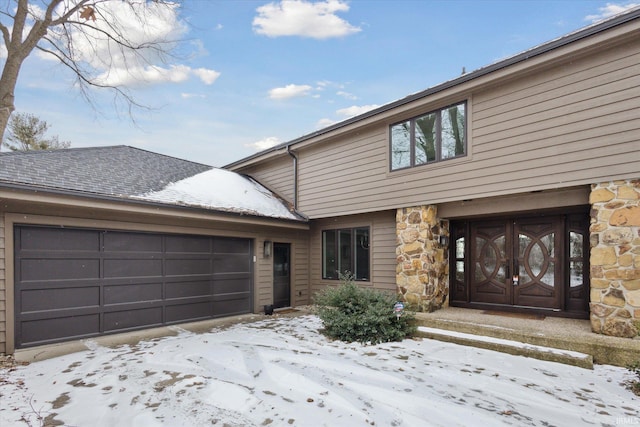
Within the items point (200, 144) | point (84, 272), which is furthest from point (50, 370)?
point (200, 144)

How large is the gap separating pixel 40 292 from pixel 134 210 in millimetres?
1865

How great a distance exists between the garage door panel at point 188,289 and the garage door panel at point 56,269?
1395 millimetres

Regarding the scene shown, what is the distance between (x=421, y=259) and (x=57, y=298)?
6.45 m

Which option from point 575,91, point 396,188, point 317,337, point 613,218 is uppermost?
point 575,91

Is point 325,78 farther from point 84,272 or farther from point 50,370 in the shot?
point 50,370

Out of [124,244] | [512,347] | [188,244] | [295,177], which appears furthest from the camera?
[295,177]

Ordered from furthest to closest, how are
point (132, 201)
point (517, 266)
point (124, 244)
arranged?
point (517, 266) → point (124, 244) → point (132, 201)

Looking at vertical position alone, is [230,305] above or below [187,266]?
below

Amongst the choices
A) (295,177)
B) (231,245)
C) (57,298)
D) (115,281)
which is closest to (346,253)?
(295,177)

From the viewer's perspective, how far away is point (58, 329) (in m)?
5.59

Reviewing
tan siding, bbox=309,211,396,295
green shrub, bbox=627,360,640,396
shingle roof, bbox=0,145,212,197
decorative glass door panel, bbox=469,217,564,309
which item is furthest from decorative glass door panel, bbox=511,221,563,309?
shingle roof, bbox=0,145,212,197

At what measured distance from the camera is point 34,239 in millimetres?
5438

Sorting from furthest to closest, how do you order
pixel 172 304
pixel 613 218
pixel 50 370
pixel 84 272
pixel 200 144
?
pixel 200 144 → pixel 172 304 → pixel 84 272 → pixel 613 218 → pixel 50 370

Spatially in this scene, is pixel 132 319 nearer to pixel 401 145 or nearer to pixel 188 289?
pixel 188 289
